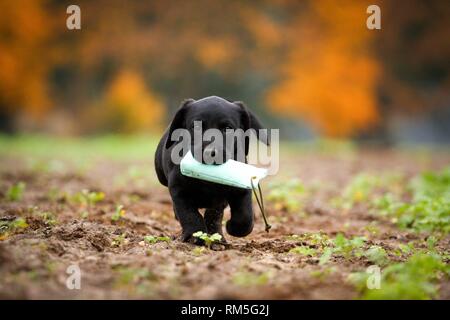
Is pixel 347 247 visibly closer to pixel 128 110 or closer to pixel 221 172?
pixel 221 172

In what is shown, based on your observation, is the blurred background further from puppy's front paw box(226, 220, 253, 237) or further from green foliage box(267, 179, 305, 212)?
puppy's front paw box(226, 220, 253, 237)

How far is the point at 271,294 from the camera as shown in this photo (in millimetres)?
4047

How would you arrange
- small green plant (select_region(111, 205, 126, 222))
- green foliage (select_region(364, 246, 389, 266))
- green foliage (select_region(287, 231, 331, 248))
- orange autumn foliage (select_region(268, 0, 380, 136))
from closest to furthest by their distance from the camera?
green foliage (select_region(364, 246, 389, 266)) → green foliage (select_region(287, 231, 331, 248)) → small green plant (select_region(111, 205, 126, 222)) → orange autumn foliage (select_region(268, 0, 380, 136))

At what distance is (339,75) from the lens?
25172mm

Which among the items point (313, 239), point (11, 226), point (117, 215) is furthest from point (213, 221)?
point (11, 226)

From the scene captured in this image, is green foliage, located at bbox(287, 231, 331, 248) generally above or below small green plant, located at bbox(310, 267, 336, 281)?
below

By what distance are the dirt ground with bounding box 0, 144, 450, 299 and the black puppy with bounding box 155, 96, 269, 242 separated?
24cm

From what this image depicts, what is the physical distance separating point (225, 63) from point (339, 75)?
9.23 metres

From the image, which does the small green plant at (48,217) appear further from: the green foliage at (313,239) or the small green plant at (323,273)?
the small green plant at (323,273)

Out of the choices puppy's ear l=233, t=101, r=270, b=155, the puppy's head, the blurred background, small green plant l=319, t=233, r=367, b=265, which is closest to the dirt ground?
small green plant l=319, t=233, r=367, b=265

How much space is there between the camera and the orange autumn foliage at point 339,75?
25094mm

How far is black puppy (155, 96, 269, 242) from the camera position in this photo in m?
5.43

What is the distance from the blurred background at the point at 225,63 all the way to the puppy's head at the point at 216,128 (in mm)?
19766

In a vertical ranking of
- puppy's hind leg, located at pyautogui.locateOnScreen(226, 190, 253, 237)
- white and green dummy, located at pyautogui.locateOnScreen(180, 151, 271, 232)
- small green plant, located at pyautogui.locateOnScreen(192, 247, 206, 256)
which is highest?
→ white and green dummy, located at pyautogui.locateOnScreen(180, 151, 271, 232)
